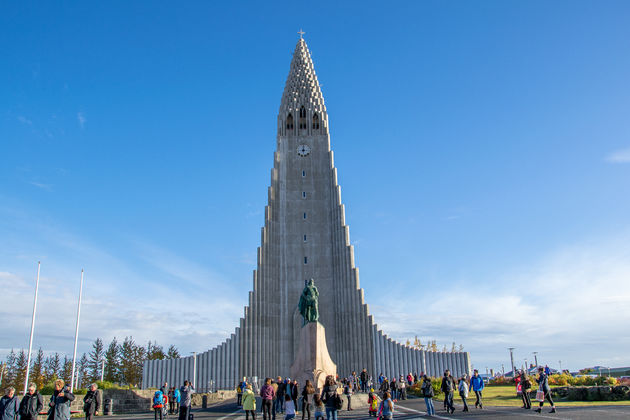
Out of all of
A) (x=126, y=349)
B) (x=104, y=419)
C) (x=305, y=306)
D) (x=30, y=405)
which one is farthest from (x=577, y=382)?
(x=126, y=349)

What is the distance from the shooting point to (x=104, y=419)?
18.8 metres

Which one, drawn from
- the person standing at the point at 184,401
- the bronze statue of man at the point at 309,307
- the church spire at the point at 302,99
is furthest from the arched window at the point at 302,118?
the person standing at the point at 184,401

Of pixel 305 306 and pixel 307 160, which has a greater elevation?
pixel 307 160

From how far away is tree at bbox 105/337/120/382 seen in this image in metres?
74.6

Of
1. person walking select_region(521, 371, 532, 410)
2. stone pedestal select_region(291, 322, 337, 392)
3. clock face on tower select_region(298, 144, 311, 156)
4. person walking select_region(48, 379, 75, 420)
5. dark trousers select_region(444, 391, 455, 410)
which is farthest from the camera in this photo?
clock face on tower select_region(298, 144, 311, 156)

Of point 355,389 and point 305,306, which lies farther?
point 355,389

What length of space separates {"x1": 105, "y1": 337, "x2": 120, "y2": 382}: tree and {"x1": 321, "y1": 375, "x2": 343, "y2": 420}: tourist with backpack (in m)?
70.8

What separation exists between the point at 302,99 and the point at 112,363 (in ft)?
168

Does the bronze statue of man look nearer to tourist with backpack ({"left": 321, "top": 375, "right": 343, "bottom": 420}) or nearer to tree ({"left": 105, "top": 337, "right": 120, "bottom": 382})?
tourist with backpack ({"left": 321, "top": 375, "right": 343, "bottom": 420})

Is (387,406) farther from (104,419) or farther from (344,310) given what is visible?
(344,310)

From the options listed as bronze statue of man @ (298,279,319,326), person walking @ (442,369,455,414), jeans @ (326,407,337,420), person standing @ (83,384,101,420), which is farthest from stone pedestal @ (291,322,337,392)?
jeans @ (326,407,337,420)

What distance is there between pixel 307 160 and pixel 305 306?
83.7 ft

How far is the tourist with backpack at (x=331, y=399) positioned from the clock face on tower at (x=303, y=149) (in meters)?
39.2

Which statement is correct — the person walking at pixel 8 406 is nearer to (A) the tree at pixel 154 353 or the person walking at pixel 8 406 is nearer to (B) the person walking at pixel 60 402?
(B) the person walking at pixel 60 402
